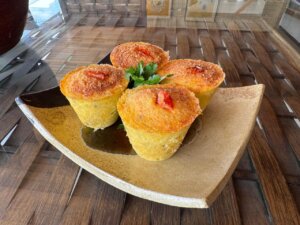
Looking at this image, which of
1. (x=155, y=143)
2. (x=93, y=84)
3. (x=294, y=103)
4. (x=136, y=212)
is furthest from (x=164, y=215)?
(x=294, y=103)

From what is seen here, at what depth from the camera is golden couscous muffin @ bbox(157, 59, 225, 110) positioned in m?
0.71

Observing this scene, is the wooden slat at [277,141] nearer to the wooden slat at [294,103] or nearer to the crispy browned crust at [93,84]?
the wooden slat at [294,103]

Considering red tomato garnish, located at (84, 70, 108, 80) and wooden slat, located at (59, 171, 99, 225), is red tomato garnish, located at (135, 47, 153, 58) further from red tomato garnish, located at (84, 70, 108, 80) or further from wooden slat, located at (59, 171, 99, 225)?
wooden slat, located at (59, 171, 99, 225)

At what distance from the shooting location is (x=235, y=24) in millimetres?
1410

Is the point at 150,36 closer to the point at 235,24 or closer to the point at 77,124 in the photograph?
the point at 235,24

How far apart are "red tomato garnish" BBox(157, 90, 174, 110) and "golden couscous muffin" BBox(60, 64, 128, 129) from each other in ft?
0.46

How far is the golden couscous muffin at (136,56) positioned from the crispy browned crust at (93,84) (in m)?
0.09

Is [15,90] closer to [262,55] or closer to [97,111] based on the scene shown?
[97,111]

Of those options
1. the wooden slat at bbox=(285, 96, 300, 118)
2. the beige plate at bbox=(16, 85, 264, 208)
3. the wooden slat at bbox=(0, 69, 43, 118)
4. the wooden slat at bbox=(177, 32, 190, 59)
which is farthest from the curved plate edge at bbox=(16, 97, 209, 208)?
the wooden slat at bbox=(177, 32, 190, 59)

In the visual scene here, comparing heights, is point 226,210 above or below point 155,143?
below

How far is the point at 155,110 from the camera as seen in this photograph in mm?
593

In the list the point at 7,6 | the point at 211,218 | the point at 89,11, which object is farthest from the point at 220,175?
the point at 89,11

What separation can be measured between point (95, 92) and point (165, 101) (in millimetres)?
205

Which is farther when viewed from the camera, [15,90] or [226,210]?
[15,90]
